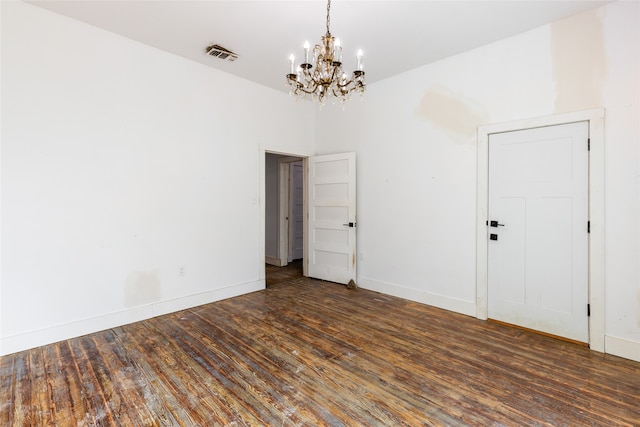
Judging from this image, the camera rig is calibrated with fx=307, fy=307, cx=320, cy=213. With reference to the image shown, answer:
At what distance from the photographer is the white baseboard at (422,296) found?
3.62 m

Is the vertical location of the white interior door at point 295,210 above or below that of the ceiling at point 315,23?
below

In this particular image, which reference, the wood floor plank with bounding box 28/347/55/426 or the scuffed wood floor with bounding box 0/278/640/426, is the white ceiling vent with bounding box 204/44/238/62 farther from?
the wood floor plank with bounding box 28/347/55/426

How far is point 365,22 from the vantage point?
2.99 meters

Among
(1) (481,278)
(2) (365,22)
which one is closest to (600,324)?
(1) (481,278)

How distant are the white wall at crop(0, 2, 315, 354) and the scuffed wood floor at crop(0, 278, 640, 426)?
0.45 metres

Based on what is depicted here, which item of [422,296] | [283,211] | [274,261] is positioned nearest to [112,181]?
[283,211]

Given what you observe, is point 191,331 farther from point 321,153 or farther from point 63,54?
point 321,153

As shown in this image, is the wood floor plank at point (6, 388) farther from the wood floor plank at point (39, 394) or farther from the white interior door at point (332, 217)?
→ the white interior door at point (332, 217)

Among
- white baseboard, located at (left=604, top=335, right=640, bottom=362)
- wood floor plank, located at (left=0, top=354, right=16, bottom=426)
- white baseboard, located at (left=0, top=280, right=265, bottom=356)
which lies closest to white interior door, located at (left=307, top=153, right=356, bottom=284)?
white baseboard, located at (left=0, top=280, right=265, bottom=356)

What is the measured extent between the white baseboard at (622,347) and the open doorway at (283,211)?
14.4 ft

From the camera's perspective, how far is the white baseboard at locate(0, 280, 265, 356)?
107 inches

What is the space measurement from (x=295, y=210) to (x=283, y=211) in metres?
0.30

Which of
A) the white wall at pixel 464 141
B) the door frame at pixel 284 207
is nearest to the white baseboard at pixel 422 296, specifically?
the white wall at pixel 464 141

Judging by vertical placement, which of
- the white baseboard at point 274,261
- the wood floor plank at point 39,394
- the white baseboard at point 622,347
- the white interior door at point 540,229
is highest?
the white interior door at point 540,229
